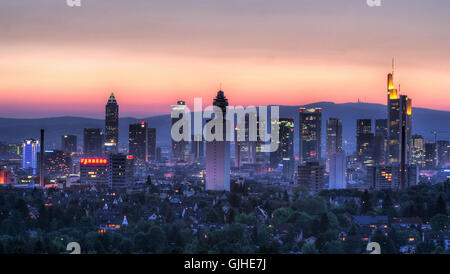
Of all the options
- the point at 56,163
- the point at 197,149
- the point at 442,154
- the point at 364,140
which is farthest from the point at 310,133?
the point at 56,163

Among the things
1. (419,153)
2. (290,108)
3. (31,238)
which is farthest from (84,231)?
(419,153)

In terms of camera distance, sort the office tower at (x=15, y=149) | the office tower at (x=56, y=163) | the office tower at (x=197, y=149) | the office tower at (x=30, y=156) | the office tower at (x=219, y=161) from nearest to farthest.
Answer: the office tower at (x=219, y=161) < the office tower at (x=30, y=156) < the office tower at (x=15, y=149) < the office tower at (x=56, y=163) < the office tower at (x=197, y=149)

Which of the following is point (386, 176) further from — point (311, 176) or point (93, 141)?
point (93, 141)

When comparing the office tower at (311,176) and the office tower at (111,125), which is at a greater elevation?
the office tower at (111,125)

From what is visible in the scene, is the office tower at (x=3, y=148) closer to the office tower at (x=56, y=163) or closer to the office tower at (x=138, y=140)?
the office tower at (x=56, y=163)

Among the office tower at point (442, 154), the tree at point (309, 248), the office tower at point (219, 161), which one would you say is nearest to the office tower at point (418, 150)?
the office tower at point (442, 154)

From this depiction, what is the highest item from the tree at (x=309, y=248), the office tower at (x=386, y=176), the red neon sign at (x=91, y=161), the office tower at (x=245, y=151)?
the office tower at (x=245, y=151)
